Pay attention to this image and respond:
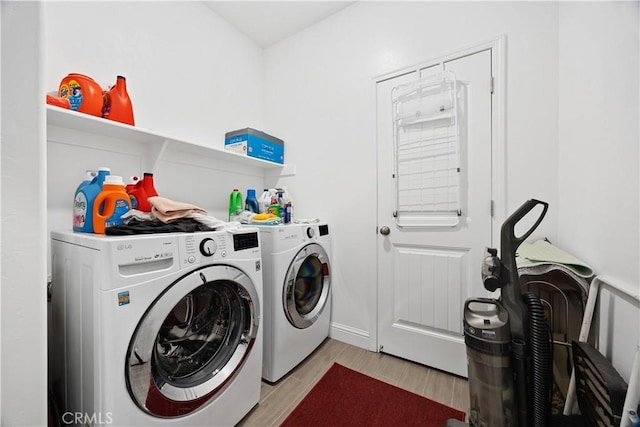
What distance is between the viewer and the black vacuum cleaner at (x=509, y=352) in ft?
2.74

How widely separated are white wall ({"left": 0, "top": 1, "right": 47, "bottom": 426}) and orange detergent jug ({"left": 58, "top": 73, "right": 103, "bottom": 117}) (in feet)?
2.50

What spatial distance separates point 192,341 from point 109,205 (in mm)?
695

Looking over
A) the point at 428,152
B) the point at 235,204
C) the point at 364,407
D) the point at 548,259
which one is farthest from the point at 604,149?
the point at 235,204

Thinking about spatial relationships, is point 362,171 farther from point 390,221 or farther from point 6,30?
point 6,30

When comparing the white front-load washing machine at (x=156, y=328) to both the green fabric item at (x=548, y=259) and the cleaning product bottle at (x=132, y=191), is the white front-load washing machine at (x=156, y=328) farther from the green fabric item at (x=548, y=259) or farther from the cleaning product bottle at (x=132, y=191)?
the green fabric item at (x=548, y=259)

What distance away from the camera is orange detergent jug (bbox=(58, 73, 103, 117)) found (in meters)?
1.14

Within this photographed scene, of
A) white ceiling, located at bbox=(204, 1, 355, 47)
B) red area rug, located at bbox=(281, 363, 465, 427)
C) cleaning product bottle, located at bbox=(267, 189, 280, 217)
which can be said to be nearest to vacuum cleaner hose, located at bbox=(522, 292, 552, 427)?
red area rug, located at bbox=(281, 363, 465, 427)

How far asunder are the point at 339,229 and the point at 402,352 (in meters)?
0.97

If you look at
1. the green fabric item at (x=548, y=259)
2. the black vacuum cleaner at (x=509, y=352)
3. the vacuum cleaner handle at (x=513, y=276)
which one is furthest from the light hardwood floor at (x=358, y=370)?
the green fabric item at (x=548, y=259)

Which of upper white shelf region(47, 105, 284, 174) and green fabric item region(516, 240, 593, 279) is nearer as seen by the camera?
green fabric item region(516, 240, 593, 279)

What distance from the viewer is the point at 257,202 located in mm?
1941

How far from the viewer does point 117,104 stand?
49.0 inches

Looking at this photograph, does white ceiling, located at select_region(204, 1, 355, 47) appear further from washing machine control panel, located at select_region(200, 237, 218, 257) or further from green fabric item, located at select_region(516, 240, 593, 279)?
green fabric item, located at select_region(516, 240, 593, 279)

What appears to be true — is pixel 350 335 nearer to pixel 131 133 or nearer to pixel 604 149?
pixel 604 149
